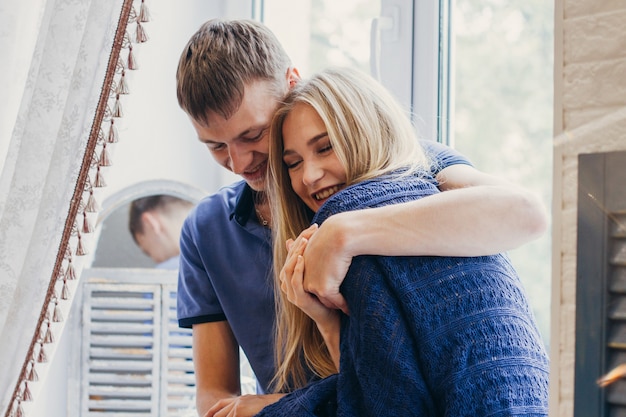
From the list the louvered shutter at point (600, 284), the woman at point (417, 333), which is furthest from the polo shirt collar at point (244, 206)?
the louvered shutter at point (600, 284)

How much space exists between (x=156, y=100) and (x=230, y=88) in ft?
3.48

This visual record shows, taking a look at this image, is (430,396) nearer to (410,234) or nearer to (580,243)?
(410,234)

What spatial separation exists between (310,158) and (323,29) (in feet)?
3.34

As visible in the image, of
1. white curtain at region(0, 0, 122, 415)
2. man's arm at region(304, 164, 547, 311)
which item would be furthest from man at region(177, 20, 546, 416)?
white curtain at region(0, 0, 122, 415)

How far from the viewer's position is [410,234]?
1.02m

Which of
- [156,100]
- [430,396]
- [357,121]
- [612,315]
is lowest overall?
→ [430,396]

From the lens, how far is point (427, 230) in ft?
3.36

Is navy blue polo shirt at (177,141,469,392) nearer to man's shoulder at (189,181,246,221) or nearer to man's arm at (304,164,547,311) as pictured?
man's shoulder at (189,181,246,221)

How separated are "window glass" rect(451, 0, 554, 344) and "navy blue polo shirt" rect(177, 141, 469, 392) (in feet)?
1.78

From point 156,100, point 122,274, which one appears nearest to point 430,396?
point 122,274

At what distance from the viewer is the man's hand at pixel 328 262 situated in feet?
3.41

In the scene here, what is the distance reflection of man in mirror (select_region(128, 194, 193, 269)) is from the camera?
7.52ft

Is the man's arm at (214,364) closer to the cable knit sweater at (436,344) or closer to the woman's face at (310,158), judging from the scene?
the woman's face at (310,158)

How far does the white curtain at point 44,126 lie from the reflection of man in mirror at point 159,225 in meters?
0.65
